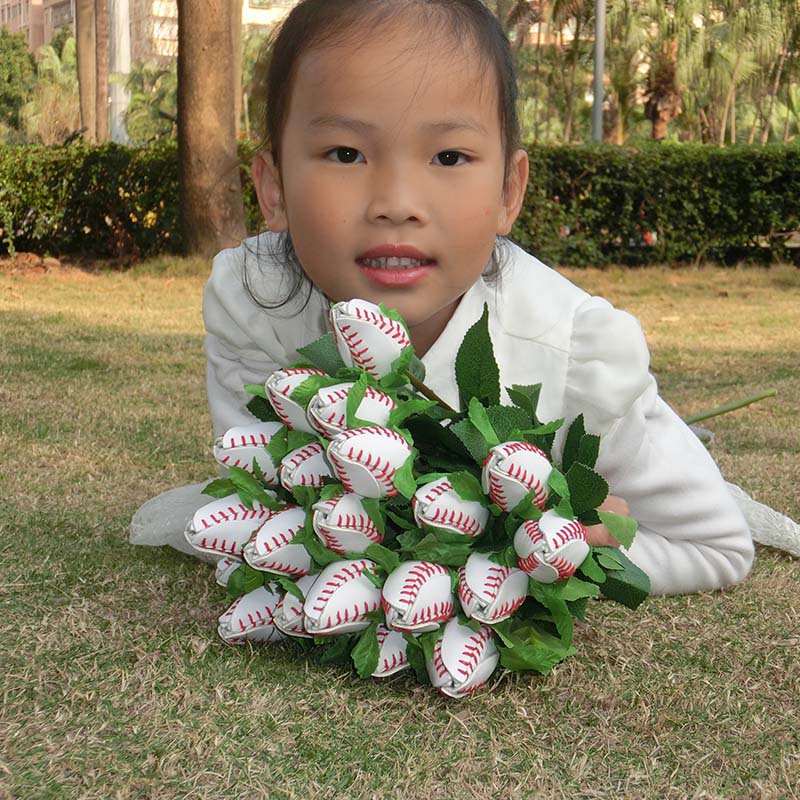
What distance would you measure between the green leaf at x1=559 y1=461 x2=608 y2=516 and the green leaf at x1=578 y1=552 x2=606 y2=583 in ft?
0.25

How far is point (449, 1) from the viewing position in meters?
2.12

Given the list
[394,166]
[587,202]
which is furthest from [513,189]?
[587,202]

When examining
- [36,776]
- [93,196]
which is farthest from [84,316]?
[36,776]

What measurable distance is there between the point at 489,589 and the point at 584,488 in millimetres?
225

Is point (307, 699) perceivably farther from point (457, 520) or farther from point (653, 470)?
point (653, 470)

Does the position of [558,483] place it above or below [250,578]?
above

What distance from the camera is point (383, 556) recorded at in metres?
1.82

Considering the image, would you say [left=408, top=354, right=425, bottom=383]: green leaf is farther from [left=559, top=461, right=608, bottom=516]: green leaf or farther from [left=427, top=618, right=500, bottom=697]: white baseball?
[left=427, top=618, right=500, bottom=697]: white baseball

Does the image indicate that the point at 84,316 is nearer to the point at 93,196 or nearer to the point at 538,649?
the point at 93,196

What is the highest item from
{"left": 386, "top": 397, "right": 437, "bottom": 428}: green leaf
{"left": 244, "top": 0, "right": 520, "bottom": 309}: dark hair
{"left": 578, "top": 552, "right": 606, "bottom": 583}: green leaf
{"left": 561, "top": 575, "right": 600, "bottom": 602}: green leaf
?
Answer: {"left": 244, "top": 0, "right": 520, "bottom": 309}: dark hair

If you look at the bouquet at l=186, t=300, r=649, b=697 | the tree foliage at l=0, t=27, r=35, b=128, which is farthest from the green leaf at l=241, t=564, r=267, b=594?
the tree foliage at l=0, t=27, r=35, b=128

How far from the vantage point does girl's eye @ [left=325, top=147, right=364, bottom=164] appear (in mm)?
2023

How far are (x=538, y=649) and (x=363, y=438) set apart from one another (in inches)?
18.0

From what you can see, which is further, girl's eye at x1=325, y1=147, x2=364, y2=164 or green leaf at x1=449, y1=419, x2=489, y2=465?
girl's eye at x1=325, y1=147, x2=364, y2=164
